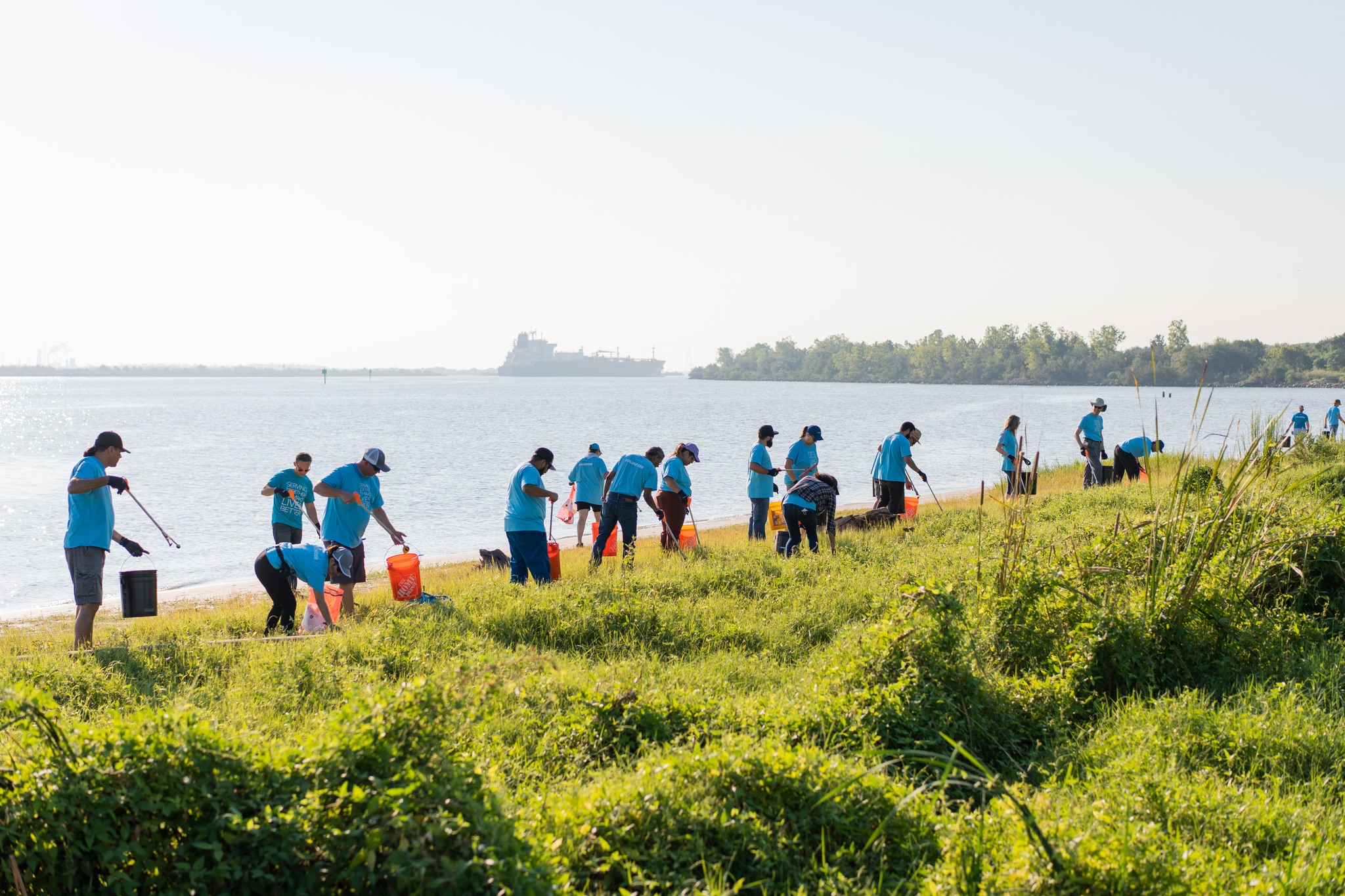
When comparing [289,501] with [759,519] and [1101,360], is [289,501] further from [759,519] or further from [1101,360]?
[1101,360]

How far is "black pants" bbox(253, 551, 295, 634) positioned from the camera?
8711 millimetres

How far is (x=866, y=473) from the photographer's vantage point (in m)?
38.6

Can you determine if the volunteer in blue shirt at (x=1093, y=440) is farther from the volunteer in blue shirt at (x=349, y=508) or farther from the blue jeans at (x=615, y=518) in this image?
the volunteer in blue shirt at (x=349, y=508)

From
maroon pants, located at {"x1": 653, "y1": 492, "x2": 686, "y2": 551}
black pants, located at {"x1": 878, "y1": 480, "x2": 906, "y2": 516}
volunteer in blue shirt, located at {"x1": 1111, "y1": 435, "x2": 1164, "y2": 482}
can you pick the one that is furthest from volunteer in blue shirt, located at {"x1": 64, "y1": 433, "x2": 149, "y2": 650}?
volunteer in blue shirt, located at {"x1": 1111, "y1": 435, "x2": 1164, "y2": 482}

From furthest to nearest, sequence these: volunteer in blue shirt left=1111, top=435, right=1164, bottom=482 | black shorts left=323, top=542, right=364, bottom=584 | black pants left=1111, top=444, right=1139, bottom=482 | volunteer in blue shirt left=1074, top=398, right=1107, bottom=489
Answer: black pants left=1111, top=444, right=1139, bottom=482 → volunteer in blue shirt left=1111, top=435, right=1164, bottom=482 → volunteer in blue shirt left=1074, top=398, right=1107, bottom=489 → black shorts left=323, top=542, right=364, bottom=584

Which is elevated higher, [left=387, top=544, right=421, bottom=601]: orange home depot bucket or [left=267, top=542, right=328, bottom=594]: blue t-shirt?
[left=267, top=542, right=328, bottom=594]: blue t-shirt

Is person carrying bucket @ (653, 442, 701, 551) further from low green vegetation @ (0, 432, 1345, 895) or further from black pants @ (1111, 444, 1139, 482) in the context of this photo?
black pants @ (1111, 444, 1139, 482)

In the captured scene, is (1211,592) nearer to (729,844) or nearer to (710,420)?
(729,844)

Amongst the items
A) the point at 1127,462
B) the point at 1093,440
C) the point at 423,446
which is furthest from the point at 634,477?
the point at 423,446

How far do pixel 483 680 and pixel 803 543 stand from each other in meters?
8.70

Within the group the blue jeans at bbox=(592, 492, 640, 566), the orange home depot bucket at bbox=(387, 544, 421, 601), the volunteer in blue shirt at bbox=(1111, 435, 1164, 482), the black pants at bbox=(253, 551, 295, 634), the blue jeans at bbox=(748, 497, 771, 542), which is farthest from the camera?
the volunteer in blue shirt at bbox=(1111, 435, 1164, 482)

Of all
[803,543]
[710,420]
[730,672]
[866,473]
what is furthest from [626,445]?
[730,672]

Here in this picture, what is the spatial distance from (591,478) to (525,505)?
4407mm

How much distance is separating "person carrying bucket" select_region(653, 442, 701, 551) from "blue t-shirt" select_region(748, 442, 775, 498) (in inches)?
36.4
